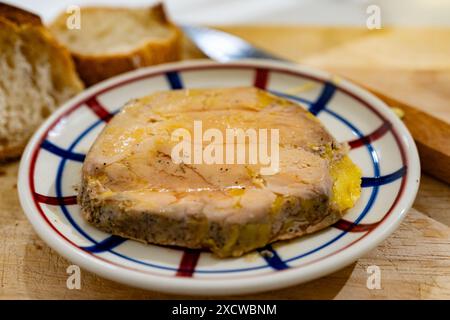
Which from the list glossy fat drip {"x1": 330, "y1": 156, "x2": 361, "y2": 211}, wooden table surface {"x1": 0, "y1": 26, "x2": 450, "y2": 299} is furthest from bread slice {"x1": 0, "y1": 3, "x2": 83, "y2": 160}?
glossy fat drip {"x1": 330, "y1": 156, "x2": 361, "y2": 211}

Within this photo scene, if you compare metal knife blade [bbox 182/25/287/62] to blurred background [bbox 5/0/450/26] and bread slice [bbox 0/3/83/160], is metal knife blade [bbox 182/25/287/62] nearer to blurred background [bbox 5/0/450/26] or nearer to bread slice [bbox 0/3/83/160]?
blurred background [bbox 5/0/450/26]

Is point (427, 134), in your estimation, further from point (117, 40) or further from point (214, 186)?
point (117, 40)

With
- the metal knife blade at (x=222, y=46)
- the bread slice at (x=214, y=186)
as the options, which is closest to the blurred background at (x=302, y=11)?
the metal knife blade at (x=222, y=46)

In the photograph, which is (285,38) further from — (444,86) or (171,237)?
(171,237)

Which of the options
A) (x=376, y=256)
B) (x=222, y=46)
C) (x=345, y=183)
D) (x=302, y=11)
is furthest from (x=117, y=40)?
(x=376, y=256)

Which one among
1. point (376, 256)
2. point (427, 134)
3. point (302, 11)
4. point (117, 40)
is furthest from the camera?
point (302, 11)

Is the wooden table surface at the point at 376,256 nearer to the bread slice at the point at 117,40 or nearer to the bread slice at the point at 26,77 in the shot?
the bread slice at the point at 26,77

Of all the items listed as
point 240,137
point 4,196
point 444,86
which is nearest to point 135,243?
point 240,137
